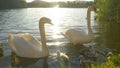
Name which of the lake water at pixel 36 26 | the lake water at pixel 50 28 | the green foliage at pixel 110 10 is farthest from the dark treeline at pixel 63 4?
the green foliage at pixel 110 10

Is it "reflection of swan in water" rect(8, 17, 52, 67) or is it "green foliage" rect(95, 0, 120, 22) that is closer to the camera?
"reflection of swan in water" rect(8, 17, 52, 67)

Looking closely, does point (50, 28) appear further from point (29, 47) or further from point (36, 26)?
point (29, 47)

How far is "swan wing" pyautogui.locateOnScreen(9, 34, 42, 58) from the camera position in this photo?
1302 cm

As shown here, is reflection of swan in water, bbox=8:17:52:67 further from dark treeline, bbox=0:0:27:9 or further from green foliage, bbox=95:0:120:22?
dark treeline, bbox=0:0:27:9

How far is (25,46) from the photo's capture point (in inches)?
520

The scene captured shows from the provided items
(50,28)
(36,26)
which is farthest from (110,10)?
(36,26)

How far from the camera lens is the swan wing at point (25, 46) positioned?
13.0 metres

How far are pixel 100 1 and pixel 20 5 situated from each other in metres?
79.3

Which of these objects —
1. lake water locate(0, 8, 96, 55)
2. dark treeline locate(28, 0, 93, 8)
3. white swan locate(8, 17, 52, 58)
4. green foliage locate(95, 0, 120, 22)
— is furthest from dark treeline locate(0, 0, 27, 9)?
white swan locate(8, 17, 52, 58)

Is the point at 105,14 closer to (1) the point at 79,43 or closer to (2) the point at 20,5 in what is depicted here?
(1) the point at 79,43

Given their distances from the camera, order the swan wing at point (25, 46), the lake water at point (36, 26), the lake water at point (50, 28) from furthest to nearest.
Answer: the lake water at point (36, 26) → the lake water at point (50, 28) → the swan wing at point (25, 46)

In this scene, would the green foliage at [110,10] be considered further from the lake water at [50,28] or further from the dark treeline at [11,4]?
the dark treeline at [11,4]

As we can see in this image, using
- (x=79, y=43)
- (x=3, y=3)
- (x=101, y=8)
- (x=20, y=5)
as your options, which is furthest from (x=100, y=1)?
(x=20, y=5)

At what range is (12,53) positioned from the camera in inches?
570
